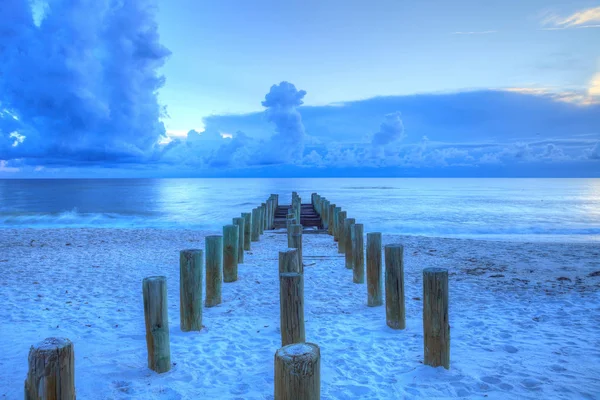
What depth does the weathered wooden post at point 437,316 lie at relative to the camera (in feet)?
13.5

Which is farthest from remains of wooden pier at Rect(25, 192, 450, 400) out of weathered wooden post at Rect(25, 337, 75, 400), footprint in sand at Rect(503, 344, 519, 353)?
footprint in sand at Rect(503, 344, 519, 353)

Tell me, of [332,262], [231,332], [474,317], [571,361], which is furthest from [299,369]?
[332,262]

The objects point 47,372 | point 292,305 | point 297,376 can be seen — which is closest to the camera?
point 297,376

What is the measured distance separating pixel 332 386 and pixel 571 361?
265 centimetres

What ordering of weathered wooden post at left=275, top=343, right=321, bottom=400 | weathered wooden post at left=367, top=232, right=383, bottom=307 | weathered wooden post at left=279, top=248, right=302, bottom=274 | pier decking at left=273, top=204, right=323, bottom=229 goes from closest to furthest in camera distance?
weathered wooden post at left=275, top=343, right=321, bottom=400 < weathered wooden post at left=279, top=248, right=302, bottom=274 < weathered wooden post at left=367, top=232, right=383, bottom=307 < pier decking at left=273, top=204, right=323, bottom=229

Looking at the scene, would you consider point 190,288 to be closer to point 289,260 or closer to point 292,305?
point 289,260

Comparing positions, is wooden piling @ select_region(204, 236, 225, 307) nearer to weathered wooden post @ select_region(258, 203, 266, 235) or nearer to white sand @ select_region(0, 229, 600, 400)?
white sand @ select_region(0, 229, 600, 400)

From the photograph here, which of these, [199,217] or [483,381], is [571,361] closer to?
[483,381]

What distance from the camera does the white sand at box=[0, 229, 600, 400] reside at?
12.8ft

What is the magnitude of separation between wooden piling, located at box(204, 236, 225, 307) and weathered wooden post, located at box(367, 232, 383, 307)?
2.38 m

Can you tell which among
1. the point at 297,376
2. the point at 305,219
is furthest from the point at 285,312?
the point at 305,219

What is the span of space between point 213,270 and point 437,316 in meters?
3.64

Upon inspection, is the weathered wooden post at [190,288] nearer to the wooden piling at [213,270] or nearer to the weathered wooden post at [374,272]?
the wooden piling at [213,270]

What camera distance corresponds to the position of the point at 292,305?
4184 mm
